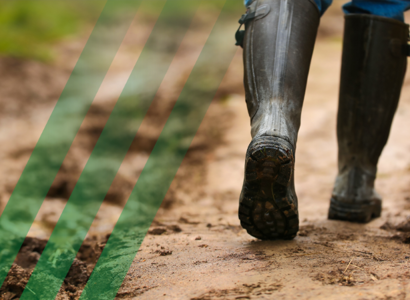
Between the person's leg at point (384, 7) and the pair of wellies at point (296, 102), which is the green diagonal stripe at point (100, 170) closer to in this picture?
the pair of wellies at point (296, 102)

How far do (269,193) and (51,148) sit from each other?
2.41 m

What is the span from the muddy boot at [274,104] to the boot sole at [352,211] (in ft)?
1.76

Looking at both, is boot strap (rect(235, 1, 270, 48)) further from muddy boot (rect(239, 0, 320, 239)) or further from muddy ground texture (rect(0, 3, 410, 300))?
muddy ground texture (rect(0, 3, 410, 300))

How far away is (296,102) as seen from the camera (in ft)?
4.08

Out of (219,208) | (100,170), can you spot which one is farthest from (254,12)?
(100,170)

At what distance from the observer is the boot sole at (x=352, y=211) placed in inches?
67.6

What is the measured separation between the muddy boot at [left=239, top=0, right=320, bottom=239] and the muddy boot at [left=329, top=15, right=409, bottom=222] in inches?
13.6

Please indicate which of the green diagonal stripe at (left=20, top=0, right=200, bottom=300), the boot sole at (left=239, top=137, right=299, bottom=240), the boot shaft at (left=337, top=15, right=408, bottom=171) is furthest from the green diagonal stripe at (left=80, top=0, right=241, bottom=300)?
the boot shaft at (left=337, top=15, right=408, bottom=171)

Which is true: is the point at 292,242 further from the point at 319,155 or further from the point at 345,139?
the point at 319,155

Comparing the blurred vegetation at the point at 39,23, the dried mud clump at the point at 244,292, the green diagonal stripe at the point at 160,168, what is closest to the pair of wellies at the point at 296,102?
the dried mud clump at the point at 244,292

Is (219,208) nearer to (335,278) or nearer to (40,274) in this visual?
(40,274)

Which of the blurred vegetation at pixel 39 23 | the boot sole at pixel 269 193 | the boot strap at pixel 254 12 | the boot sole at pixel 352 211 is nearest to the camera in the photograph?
the boot sole at pixel 269 193

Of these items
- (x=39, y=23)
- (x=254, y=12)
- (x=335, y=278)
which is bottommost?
(x=335, y=278)

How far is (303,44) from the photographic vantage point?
4.25 ft
